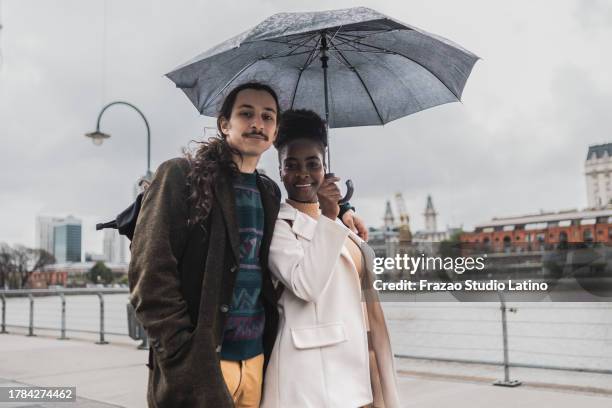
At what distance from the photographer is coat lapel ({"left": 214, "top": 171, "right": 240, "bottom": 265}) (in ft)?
6.59

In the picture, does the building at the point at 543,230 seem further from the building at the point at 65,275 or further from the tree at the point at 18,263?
the tree at the point at 18,263

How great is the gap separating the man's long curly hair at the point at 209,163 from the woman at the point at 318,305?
0.24 m

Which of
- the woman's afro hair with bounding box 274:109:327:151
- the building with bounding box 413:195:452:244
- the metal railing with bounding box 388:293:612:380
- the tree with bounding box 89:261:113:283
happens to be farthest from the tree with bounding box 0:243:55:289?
the building with bounding box 413:195:452:244

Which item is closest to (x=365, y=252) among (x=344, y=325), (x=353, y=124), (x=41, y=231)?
(x=344, y=325)

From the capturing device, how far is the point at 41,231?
153m

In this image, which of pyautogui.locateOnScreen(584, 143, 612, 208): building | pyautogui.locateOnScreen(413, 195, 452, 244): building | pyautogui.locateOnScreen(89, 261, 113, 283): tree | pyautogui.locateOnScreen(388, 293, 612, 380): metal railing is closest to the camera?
pyautogui.locateOnScreen(388, 293, 612, 380): metal railing

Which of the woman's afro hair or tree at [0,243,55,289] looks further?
tree at [0,243,55,289]

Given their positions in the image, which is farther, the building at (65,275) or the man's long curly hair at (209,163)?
the building at (65,275)

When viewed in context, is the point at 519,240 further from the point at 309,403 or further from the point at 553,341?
the point at 309,403

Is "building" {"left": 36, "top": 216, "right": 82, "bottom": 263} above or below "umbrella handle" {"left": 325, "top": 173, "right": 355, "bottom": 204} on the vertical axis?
above

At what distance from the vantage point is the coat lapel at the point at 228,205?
6.59 feet

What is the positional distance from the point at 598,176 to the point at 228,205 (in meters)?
125

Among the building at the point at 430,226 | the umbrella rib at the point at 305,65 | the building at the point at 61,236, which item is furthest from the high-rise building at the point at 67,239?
the umbrella rib at the point at 305,65

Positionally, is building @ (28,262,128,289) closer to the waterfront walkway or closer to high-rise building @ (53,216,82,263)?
high-rise building @ (53,216,82,263)
